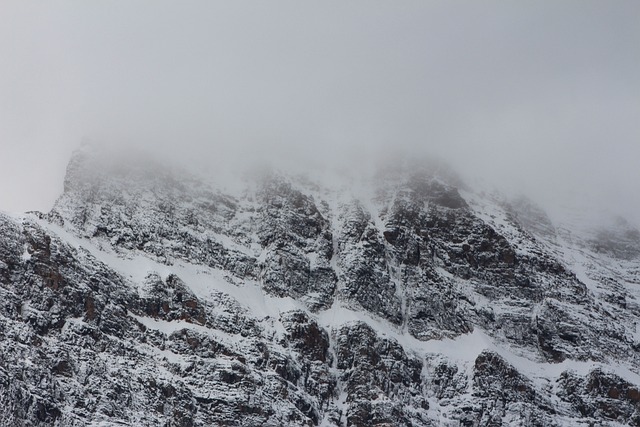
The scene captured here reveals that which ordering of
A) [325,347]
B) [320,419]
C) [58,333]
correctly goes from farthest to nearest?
1. [325,347]
2. [320,419]
3. [58,333]

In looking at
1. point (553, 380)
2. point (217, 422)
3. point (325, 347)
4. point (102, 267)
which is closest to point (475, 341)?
point (553, 380)

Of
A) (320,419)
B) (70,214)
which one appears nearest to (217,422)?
(320,419)

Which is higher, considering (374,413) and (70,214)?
(70,214)

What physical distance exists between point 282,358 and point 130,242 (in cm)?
3773

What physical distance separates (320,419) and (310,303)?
28632 mm

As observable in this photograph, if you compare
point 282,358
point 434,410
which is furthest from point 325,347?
point 434,410

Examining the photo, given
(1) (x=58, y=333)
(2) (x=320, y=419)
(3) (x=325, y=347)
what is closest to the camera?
(1) (x=58, y=333)

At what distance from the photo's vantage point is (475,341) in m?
194

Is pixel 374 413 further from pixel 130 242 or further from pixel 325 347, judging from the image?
pixel 130 242

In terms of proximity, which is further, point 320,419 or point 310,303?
point 310,303

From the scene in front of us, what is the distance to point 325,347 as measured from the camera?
184 m

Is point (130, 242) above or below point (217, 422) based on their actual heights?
above

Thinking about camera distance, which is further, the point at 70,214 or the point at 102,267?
the point at 70,214

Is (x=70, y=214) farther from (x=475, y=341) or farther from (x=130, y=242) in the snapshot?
(x=475, y=341)
